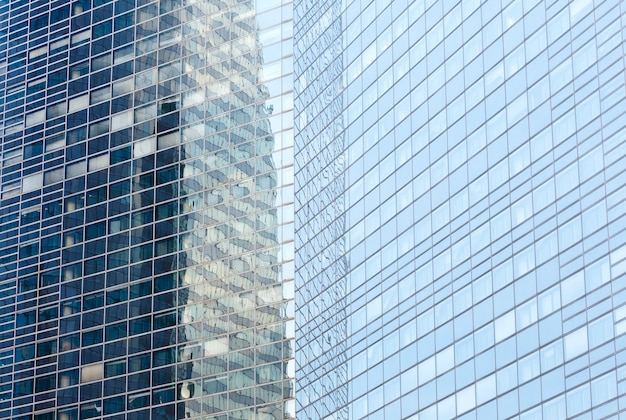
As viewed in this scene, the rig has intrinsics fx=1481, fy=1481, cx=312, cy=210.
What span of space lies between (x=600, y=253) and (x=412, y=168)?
Result: 2171cm

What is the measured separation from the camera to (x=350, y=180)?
9481 cm

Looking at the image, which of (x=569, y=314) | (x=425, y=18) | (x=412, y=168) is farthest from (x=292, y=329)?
(x=569, y=314)

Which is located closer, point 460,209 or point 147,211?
point 460,209

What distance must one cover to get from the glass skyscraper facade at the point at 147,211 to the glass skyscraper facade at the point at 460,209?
2.42 m

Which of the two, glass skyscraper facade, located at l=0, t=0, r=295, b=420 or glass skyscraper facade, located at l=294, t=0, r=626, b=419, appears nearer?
glass skyscraper facade, located at l=294, t=0, r=626, b=419

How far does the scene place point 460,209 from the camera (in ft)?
262

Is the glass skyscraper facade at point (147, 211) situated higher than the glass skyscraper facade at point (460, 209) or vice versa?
the glass skyscraper facade at point (460, 209)

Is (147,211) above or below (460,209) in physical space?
below

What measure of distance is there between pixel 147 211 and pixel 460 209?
31.8m

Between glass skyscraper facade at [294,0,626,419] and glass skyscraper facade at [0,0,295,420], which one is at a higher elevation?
glass skyscraper facade at [294,0,626,419]

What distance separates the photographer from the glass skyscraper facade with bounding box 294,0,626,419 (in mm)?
67562

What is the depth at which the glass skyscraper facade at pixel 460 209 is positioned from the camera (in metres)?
67.6

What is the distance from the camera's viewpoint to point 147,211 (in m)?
105

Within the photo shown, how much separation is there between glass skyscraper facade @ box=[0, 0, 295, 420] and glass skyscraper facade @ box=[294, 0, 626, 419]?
242cm
